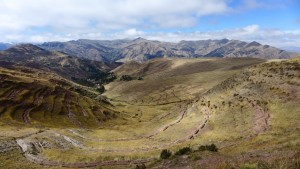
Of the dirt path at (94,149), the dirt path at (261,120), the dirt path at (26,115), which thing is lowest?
the dirt path at (26,115)

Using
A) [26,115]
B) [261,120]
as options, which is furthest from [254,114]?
[26,115]

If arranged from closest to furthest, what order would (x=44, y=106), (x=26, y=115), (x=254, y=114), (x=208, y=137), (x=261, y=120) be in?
(x=208, y=137) < (x=261, y=120) < (x=254, y=114) < (x=26, y=115) < (x=44, y=106)

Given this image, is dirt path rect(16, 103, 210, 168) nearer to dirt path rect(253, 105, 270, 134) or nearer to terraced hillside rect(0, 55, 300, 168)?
terraced hillside rect(0, 55, 300, 168)

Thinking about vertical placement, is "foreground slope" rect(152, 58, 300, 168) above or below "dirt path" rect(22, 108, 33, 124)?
above

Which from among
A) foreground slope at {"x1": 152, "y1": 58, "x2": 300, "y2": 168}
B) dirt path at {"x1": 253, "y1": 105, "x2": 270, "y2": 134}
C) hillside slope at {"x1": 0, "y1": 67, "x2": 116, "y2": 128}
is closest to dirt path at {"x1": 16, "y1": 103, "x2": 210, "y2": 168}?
foreground slope at {"x1": 152, "y1": 58, "x2": 300, "y2": 168}

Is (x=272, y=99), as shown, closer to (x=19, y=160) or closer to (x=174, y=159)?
(x=174, y=159)

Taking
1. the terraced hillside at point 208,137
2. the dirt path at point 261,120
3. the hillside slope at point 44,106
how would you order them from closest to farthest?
the terraced hillside at point 208,137
the dirt path at point 261,120
the hillside slope at point 44,106

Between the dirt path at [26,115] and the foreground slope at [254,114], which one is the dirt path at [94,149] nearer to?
the foreground slope at [254,114]

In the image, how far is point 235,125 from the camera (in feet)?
251

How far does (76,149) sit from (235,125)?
126ft

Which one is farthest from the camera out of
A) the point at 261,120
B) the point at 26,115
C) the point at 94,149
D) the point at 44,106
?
the point at 44,106

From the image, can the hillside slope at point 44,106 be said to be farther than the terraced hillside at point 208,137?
Yes

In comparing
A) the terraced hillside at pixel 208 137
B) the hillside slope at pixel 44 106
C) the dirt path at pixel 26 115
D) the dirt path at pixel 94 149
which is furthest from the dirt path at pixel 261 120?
the dirt path at pixel 26 115

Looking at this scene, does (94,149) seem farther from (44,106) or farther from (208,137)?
(44,106)
